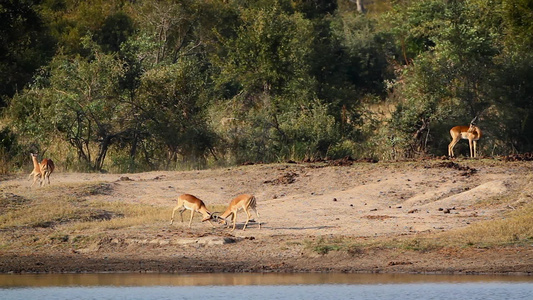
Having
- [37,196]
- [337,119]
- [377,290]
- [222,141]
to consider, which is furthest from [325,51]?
[377,290]

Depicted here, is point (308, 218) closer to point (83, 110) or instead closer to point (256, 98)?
point (83, 110)

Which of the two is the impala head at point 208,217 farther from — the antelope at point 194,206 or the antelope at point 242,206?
the antelope at point 242,206

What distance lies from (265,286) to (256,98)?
53.5ft

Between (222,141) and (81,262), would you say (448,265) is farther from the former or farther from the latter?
(222,141)

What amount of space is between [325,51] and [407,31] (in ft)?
10.7

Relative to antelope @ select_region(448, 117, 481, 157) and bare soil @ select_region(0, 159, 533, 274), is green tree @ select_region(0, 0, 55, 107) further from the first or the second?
antelope @ select_region(448, 117, 481, 157)

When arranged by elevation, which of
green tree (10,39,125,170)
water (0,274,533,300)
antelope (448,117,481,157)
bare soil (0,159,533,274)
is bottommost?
water (0,274,533,300)

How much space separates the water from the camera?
1210 centimetres

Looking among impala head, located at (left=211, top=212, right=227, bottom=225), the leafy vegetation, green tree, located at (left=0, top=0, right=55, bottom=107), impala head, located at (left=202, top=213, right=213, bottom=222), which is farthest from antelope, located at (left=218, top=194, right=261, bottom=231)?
green tree, located at (left=0, top=0, right=55, bottom=107)

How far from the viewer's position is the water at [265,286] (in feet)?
39.7

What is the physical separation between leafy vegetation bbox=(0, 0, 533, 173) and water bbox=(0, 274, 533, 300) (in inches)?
354

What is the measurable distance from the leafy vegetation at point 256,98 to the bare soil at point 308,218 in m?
3.36

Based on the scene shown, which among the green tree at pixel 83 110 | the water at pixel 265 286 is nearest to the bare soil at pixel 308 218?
the water at pixel 265 286

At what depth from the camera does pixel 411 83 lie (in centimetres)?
2727
